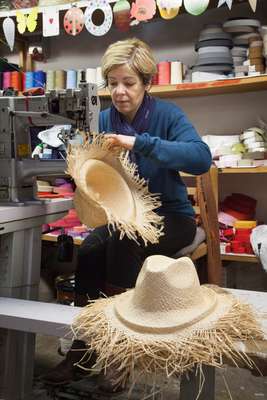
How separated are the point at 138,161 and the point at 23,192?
0.42m

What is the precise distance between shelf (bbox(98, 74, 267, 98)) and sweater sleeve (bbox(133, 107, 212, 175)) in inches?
35.9

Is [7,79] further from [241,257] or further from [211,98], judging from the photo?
[241,257]

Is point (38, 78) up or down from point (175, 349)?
up

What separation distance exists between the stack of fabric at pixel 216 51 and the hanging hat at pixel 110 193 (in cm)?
119

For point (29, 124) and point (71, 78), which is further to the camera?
point (71, 78)

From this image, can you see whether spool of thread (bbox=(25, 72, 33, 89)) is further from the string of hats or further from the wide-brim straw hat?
the wide-brim straw hat

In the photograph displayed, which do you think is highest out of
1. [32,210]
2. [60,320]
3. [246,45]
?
[246,45]

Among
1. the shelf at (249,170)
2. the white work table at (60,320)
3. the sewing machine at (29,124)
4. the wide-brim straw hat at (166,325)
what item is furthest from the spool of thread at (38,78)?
the wide-brim straw hat at (166,325)

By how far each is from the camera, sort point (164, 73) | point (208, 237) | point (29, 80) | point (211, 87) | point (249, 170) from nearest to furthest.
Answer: point (208, 237)
point (249, 170)
point (211, 87)
point (164, 73)
point (29, 80)

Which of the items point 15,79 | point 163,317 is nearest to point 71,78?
point 15,79

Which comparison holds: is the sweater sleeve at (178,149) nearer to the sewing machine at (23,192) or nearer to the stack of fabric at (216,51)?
the sewing machine at (23,192)

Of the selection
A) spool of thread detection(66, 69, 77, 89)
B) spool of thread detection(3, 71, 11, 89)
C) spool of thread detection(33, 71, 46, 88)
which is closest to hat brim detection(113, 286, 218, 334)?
spool of thread detection(66, 69, 77, 89)

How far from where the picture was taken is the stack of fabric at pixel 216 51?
230cm

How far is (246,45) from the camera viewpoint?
2307 millimetres
